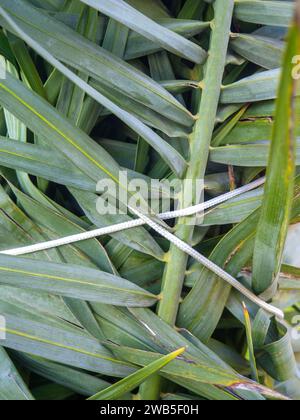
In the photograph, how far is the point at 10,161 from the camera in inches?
24.4

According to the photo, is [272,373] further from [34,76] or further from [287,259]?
[34,76]

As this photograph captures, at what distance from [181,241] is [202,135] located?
12cm

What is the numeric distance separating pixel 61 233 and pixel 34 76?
18 centimetres

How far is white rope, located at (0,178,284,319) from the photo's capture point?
588 mm

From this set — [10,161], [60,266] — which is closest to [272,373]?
[60,266]

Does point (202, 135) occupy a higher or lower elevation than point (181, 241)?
higher

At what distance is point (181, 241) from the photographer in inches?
23.5

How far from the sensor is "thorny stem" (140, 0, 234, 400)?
610 millimetres

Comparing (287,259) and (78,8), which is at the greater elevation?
(78,8)

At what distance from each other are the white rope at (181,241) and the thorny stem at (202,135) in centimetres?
1

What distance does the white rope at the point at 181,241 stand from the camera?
59 centimetres

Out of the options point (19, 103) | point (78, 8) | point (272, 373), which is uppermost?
point (78, 8)

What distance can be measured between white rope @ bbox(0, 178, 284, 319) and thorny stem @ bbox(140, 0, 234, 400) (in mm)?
15

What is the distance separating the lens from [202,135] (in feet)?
2.03
